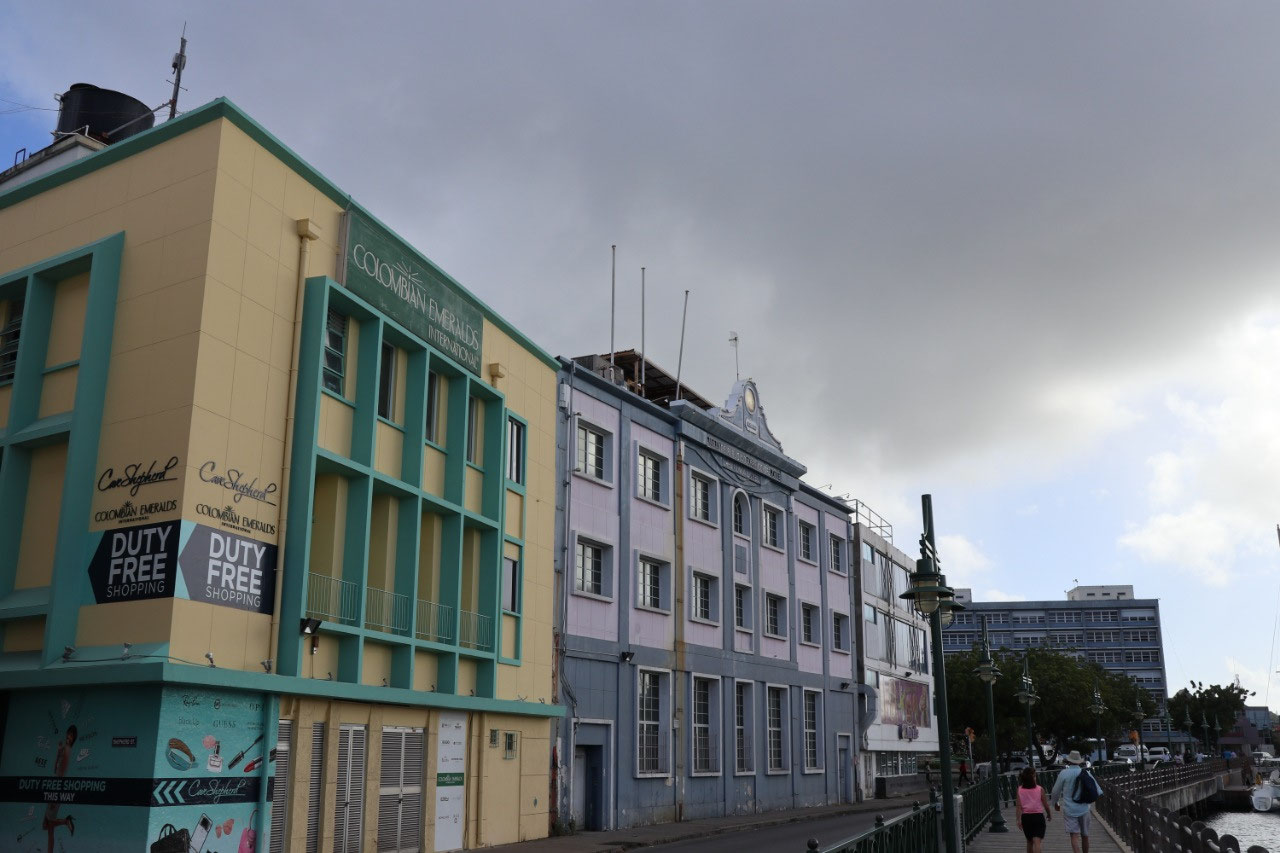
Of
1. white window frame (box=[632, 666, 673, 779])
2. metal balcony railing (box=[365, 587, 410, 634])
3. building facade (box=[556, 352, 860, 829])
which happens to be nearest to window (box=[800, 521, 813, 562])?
building facade (box=[556, 352, 860, 829])

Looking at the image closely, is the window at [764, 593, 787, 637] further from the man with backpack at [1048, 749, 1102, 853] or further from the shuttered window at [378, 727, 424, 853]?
the man with backpack at [1048, 749, 1102, 853]

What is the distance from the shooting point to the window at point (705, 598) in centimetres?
3438

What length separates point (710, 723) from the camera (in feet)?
111

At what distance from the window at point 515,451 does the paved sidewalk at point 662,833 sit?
8.31m

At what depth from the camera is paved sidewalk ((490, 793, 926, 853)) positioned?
22.9 metres

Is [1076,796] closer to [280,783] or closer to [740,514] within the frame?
[280,783]

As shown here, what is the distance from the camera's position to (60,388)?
18219 millimetres

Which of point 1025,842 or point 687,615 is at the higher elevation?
point 687,615

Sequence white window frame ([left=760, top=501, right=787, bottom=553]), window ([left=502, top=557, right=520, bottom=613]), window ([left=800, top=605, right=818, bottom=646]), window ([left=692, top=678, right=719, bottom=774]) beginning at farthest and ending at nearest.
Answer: window ([left=800, top=605, right=818, bottom=646])
white window frame ([left=760, top=501, right=787, bottom=553])
window ([left=692, top=678, right=719, bottom=774])
window ([left=502, top=557, right=520, bottom=613])

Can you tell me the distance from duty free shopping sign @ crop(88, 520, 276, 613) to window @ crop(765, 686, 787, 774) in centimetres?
2420

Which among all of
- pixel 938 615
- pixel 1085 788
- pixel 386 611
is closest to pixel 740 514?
pixel 386 611

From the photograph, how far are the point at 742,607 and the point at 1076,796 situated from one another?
2091 cm

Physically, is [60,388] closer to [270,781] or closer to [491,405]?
[270,781]

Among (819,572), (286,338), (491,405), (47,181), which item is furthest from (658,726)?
(47,181)
